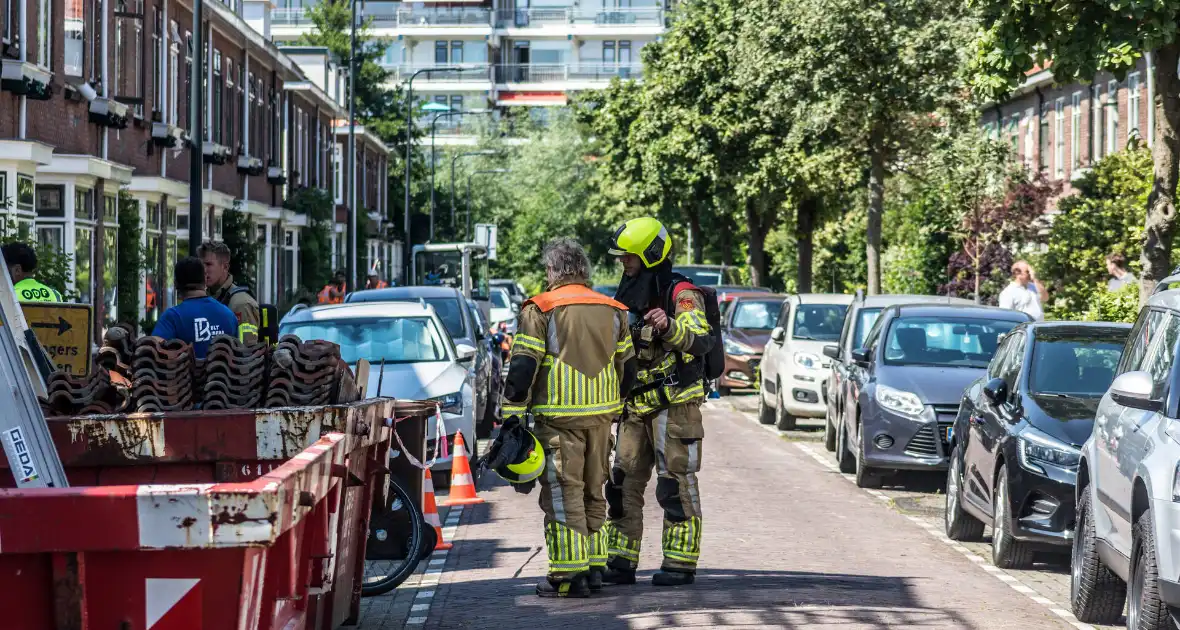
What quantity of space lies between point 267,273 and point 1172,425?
39738 millimetres

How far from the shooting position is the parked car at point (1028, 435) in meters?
10.0

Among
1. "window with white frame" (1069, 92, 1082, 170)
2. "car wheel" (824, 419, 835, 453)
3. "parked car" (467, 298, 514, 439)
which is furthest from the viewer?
"window with white frame" (1069, 92, 1082, 170)

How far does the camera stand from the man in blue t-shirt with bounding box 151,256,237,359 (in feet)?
31.7

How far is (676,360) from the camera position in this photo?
9039 millimetres

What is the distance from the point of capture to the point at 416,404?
8.98 meters

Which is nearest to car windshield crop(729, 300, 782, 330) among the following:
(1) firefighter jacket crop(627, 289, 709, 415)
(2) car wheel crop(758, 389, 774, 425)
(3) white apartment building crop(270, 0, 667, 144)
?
(2) car wheel crop(758, 389, 774, 425)

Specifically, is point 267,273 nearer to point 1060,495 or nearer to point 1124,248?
point 1124,248

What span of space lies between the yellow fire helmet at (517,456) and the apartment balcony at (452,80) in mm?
98804

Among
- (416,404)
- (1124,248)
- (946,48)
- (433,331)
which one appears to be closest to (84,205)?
(433,331)

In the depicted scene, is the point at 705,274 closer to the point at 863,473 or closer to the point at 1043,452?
the point at 863,473

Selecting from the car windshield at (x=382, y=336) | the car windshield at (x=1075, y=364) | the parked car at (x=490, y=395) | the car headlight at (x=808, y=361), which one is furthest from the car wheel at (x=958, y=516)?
the car headlight at (x=808, y=361)

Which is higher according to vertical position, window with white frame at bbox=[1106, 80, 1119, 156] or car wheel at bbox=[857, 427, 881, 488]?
window with white frame at bbox=[1106, 80, 1119, 156]

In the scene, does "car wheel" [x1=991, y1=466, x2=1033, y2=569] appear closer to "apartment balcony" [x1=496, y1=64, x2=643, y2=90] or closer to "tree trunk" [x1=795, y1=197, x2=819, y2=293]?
"tree trunk" [x1=795, y1=197, x2=819, y2=293]

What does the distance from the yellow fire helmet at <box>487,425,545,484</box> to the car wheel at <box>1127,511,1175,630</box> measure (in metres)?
2.83
